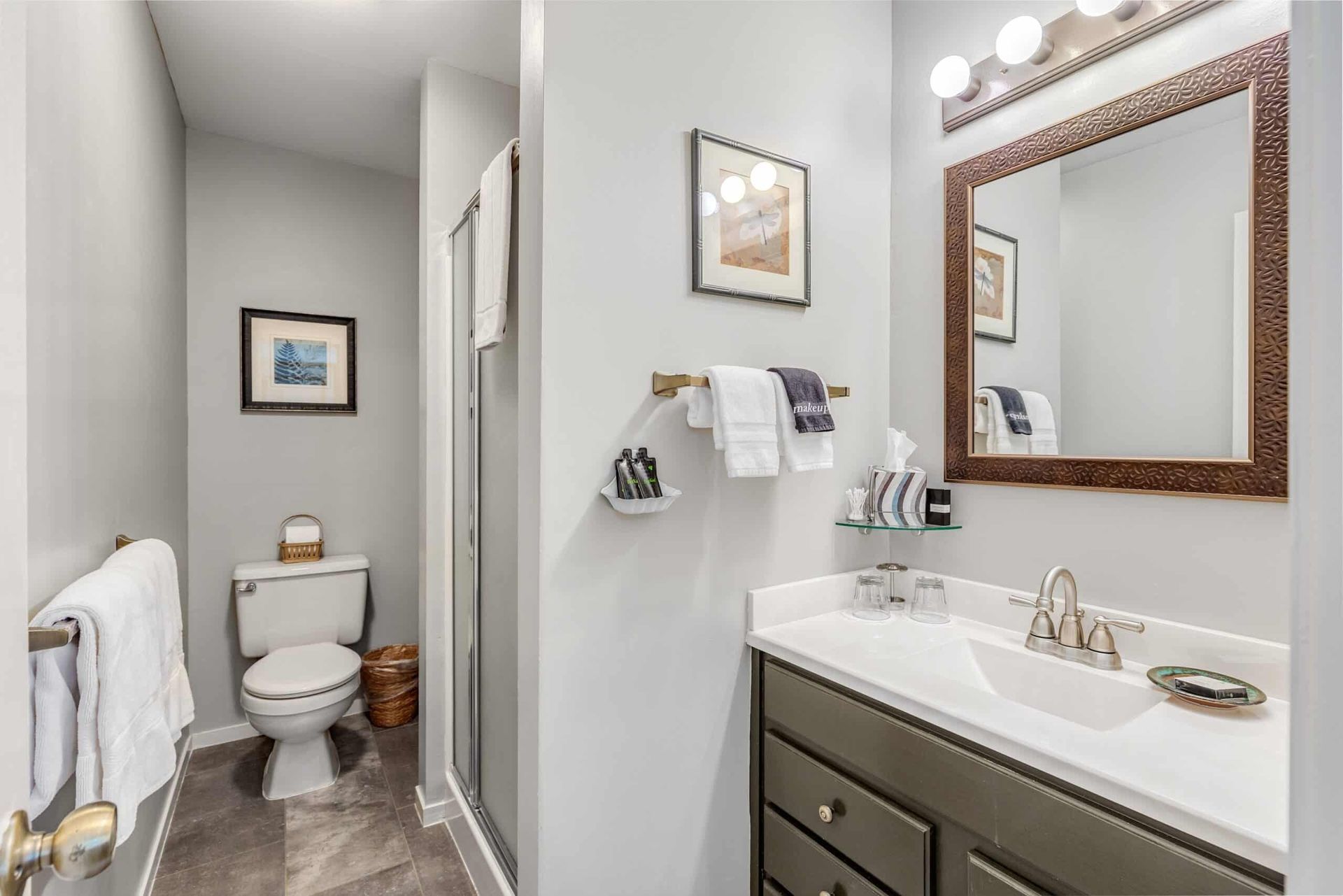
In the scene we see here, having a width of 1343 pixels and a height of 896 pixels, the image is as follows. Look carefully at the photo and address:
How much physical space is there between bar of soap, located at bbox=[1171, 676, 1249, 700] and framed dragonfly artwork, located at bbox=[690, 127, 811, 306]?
108cm

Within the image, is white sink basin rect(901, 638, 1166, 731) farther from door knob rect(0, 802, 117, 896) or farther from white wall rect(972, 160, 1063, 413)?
door knob rect(0, 802, 117, 896)

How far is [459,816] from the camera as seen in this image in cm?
A: 205

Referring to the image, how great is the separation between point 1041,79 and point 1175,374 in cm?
75

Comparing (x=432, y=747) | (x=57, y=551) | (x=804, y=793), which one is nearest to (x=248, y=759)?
(x=432, y=747)

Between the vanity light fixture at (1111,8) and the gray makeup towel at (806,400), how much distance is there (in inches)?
36.6

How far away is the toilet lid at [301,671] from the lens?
7.03 feet

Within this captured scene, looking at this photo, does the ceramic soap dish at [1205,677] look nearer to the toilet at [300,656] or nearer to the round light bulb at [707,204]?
the round light bulb at [707,204]

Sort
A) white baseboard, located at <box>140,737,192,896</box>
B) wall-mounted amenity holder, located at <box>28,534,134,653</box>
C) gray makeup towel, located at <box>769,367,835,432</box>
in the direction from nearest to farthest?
1. wall-mounted amenity holder, located at <box>28,534,134,653</box>
2. gray makeup towel, located at <box>769,367,835,432</box>
3. white baseboard, located at <box>140,737,192,896</box>

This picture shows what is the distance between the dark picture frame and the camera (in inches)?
106

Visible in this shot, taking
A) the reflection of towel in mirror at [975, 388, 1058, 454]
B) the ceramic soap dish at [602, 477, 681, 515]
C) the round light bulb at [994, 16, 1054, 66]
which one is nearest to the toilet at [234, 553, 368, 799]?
the ceramic soap dish at [602, 477, 681, 515]

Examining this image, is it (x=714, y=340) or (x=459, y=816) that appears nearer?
(x=714, y=340)

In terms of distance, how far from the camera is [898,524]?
62.6 inches

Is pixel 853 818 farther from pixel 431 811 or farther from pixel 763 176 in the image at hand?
pixel 431 811

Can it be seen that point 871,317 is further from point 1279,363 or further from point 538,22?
point 538,22
